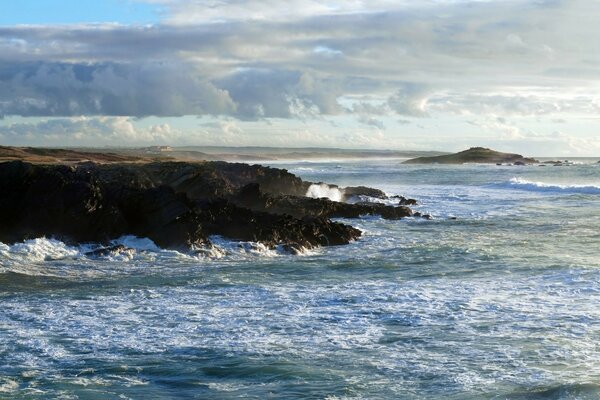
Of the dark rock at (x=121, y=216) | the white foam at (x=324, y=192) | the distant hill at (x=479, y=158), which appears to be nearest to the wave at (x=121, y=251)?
the dark rock at (x=121, y=216)

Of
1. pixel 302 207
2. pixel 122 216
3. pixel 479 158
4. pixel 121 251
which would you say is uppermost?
pixel 479 158

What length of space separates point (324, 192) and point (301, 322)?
27050 millimetres

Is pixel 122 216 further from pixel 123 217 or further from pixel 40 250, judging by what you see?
pixel 40 250

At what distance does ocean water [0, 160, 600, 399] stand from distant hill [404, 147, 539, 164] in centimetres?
12941

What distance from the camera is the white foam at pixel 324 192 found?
38.6m

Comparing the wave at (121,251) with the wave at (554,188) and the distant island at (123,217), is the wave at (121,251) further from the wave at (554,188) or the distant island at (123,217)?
the wave at (554,188)

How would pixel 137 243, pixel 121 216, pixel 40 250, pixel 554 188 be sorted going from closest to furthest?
pixel 40 250 → pixel 137 243 → pixel 121 216 → pixel 554 188

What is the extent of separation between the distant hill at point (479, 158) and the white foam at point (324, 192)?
10878 cm

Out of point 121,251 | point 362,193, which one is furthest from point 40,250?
point 362,193

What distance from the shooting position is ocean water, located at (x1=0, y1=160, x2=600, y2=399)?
9246 millimetres

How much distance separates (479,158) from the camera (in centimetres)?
15388

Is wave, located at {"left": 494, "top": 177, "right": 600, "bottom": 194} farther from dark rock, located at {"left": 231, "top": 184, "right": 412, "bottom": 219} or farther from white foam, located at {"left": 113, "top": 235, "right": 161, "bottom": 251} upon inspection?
white foam, located at {"left": 113, "top": 235, "right": 161, "bottom": 251}

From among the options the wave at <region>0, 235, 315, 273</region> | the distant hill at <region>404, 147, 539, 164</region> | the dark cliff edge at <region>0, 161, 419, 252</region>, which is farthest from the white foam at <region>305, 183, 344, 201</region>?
the distant hill at <region>404, 147, 539, 164</region>

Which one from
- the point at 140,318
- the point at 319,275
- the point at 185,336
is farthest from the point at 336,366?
the point at 319,275
